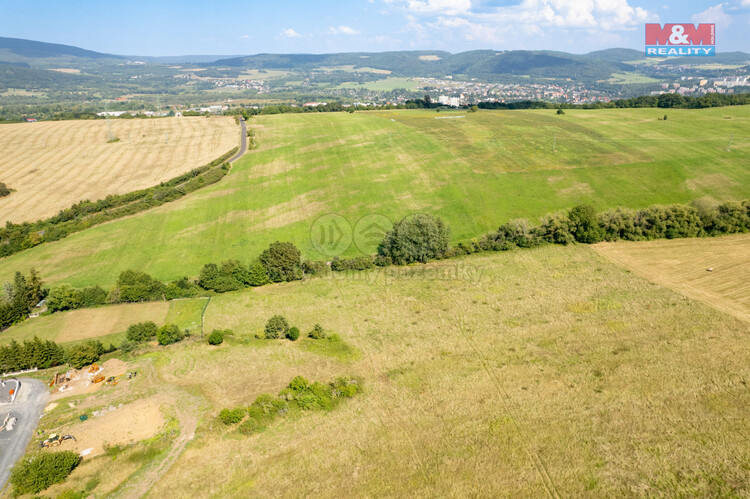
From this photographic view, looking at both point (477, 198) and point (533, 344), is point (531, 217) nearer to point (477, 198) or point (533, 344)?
point (477, 198)

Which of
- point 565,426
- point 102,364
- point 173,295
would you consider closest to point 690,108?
point 565,426

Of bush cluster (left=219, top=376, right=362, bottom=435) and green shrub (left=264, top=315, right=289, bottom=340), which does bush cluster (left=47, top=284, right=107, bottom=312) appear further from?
bush cluster (left=219, top=376, right=362, bottom=435)

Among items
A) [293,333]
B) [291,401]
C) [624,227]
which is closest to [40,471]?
[291,401]

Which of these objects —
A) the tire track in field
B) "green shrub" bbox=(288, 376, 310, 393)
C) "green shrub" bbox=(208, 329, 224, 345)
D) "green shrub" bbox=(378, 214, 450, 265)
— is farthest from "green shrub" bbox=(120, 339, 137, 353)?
the tire track in field

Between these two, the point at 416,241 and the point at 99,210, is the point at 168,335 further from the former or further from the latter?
the point at 99,210

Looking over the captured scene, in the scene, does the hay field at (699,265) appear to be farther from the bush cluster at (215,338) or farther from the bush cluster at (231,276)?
the bush cluster at (215,338)

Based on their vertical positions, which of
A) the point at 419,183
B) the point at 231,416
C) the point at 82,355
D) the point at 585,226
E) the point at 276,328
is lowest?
the point at 231,416

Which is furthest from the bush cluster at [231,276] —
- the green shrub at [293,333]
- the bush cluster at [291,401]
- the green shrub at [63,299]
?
the bush cluster at [291,401]
